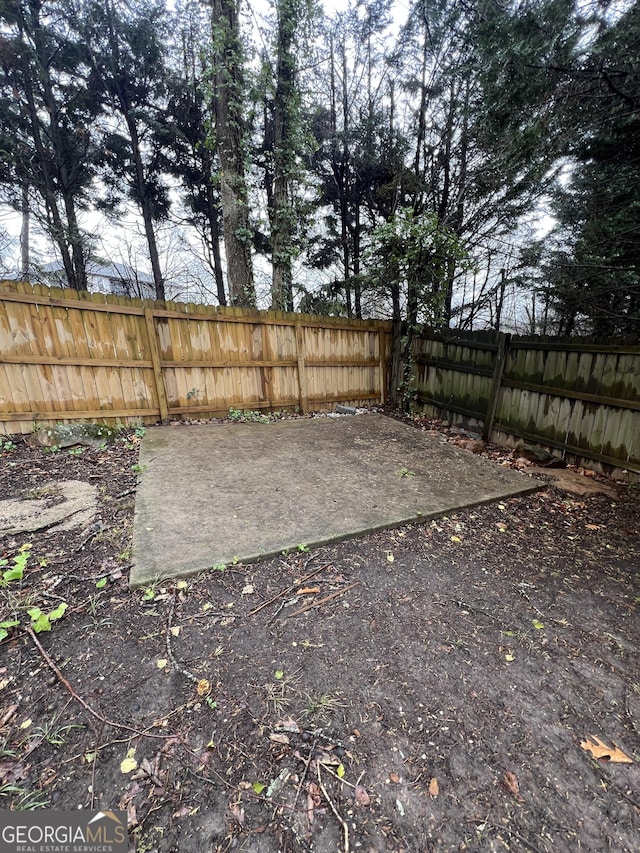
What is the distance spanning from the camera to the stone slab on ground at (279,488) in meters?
2.18

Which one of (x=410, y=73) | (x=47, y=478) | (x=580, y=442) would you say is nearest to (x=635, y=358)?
(x=580, y=442)

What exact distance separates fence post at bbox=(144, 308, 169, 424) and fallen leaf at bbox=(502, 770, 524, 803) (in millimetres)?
5050

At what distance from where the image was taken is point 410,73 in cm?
721

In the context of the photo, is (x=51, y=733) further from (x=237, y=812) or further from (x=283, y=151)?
(x=283, y=151)

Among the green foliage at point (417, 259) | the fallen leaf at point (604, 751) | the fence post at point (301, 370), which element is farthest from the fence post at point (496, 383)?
the fallen leaf at point (604, 751)

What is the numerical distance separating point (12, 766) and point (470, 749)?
1491 millimetres

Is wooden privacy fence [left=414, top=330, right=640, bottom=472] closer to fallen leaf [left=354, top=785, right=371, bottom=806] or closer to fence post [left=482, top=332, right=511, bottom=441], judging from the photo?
fence post [left=482, top=332, right=511, bottom=441]

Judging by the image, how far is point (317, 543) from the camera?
2.22 metres

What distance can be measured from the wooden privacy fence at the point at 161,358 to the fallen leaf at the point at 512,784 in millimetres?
5069

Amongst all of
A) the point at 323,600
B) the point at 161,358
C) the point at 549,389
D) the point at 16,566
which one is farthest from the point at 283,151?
the point at 323,600

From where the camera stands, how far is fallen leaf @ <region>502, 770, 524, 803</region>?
1.03 metres

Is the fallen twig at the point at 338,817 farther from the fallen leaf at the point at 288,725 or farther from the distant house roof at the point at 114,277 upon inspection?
the distant house roof at the point at 114,277

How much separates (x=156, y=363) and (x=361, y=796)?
494 cm

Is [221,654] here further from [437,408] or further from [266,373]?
[437,408]
